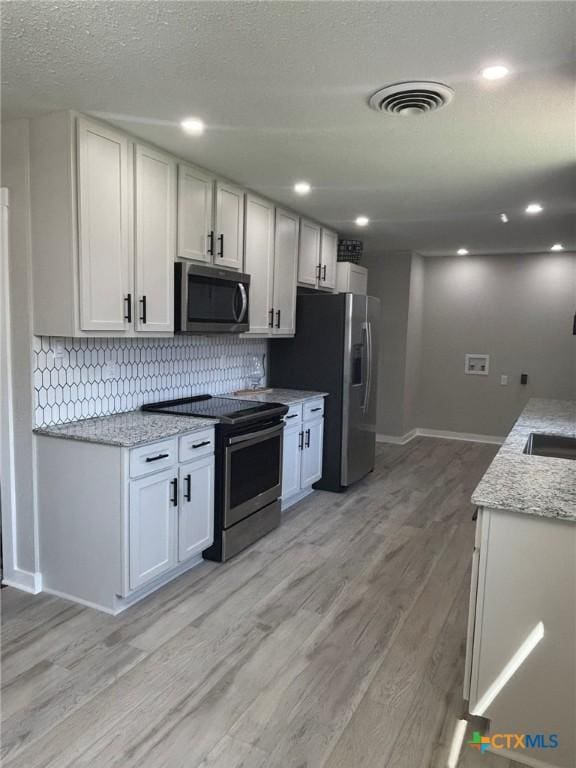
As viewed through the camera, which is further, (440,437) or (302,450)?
(440,437)

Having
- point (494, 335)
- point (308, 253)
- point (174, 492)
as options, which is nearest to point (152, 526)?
point (174, 492)

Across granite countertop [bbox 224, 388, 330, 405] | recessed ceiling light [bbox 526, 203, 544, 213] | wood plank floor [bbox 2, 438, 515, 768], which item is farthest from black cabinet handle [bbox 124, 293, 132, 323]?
recessed ceiling light [bbox 526, 203, 544, 213]

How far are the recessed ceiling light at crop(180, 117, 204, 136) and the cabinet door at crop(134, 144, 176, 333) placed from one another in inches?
13.2

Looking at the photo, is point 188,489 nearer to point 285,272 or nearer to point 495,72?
point 285,272

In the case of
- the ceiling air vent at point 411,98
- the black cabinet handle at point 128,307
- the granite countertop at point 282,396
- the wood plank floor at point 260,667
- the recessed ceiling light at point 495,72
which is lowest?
the wood plank floor at point 260,667

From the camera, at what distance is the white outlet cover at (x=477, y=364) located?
6.92m

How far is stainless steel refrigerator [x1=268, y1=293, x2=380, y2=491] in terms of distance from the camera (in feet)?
15.3

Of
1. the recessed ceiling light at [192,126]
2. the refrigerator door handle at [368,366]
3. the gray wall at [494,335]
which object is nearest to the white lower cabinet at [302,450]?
the refrigerator door handle at [368,366]

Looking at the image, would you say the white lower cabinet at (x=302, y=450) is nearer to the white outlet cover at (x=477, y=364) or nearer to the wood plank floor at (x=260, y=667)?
the wood plank floor at (x=260, y=667)

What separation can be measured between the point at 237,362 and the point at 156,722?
3014mm

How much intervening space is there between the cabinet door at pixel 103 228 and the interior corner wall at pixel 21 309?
0.32 m

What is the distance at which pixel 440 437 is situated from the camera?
723 centimetres

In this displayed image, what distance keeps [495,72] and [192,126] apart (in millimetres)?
1411

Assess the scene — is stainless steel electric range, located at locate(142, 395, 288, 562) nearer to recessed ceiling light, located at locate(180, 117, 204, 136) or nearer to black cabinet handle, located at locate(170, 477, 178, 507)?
black cabinet handle, located at locate(170, 477, 178, 507)
